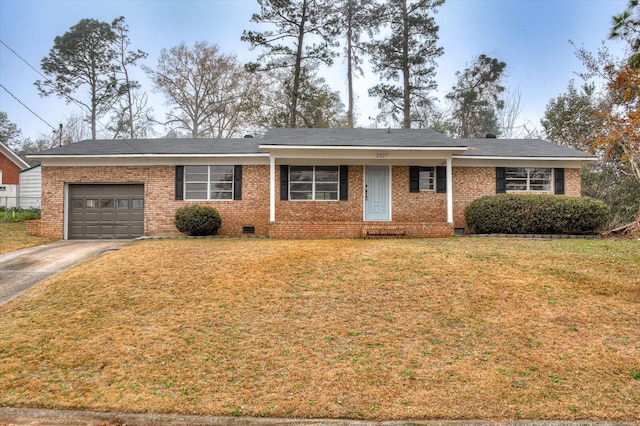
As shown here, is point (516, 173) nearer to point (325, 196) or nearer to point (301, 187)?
point (325, 196)

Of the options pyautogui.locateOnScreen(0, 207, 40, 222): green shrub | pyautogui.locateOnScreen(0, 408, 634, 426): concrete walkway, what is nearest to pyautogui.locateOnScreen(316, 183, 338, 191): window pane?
pyautogui.locateOnScreen(0, 408, 634, 426): concrete walkway

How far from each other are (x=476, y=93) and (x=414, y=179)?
48.3 feet

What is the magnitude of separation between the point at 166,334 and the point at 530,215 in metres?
11.5

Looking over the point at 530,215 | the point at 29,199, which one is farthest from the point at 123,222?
the point at 530,215

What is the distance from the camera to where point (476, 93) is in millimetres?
25766

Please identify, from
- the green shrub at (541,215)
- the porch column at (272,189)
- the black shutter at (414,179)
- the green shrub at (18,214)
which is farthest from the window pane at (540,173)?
the green shrub at (18,214)

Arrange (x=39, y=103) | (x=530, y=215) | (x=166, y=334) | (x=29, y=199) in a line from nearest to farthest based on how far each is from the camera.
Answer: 1. (x=166, y=334)
2. (x=530, y=215)
3. (x=29, y=199)
4. (x=39, y=103)

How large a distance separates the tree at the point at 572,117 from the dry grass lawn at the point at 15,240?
80.9 feet

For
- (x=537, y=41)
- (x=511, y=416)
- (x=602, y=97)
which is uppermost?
(x=537, y=41)

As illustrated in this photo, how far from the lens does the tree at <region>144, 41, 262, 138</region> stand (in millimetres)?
26766

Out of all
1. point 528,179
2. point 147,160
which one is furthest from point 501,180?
point 147,160

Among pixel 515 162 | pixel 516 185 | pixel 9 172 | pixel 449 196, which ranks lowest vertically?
pixel 449 196

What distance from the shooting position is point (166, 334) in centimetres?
517

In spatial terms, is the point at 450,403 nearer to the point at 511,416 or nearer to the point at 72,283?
the point at 511,416
